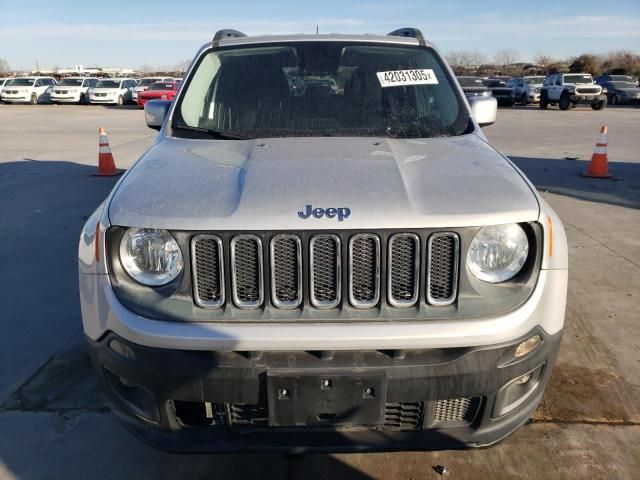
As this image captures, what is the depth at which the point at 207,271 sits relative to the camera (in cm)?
210

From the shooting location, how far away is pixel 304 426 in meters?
2.10

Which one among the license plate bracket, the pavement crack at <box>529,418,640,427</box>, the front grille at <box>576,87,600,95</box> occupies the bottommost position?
the front grille at <box>576,87,600,95</box>

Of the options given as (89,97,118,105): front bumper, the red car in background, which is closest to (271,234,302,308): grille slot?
the red car in background

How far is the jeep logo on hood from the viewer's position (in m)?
2.03

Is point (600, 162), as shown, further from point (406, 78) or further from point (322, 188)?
point (322, 188)

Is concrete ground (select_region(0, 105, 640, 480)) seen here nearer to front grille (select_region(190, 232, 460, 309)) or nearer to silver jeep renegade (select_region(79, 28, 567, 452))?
silver jeep renegade (select_region(79, 28, 567, 452))

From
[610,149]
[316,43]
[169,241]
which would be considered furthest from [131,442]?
[610,149]

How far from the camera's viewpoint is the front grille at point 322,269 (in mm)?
2047

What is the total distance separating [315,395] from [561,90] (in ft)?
101

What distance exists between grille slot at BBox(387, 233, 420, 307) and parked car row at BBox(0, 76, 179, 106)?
33.3 metres

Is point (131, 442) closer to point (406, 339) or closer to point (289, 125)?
point (406, 339)

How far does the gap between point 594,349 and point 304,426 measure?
2.47 meters

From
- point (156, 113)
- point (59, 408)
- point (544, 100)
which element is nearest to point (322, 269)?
point (59, 408)

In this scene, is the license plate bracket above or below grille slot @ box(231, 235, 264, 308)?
below
